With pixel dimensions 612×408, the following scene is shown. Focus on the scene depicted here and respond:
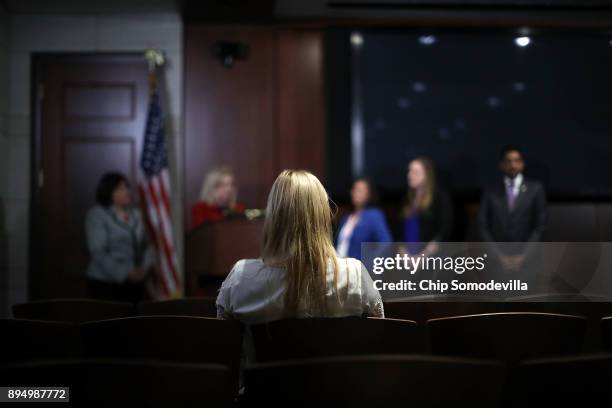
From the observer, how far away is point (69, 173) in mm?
6629

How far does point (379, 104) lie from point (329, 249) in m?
4.81

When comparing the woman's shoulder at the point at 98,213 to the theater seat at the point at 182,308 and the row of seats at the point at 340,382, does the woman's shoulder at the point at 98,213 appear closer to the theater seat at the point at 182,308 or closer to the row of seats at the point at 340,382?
the theater seat at the point at 182,308

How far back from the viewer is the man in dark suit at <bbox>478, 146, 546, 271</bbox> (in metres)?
5.84

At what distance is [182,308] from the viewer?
3000mm

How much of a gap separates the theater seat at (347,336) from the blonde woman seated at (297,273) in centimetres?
21

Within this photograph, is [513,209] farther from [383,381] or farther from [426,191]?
[383,381]

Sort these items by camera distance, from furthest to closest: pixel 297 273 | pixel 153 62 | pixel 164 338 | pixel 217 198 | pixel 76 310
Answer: pixel 153 62
pixel 217 198
pixel 76 310
pixel 297 273
pixel 164 338

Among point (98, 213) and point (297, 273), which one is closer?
point (297, 273)

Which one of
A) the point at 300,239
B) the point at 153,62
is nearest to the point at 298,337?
Result: the point at 300,239

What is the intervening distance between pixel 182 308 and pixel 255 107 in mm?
4051

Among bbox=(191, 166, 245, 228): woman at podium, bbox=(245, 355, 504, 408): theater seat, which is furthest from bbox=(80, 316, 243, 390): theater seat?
bbox=(191, 166, 245, 228): woman at podium

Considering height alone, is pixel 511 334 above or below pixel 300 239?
below

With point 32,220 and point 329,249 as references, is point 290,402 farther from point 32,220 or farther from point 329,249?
point 32,220

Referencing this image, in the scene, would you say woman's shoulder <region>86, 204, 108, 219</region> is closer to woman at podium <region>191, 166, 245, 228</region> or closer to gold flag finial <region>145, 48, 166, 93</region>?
woman at podium <region>191, 166, 245, 228</region>
